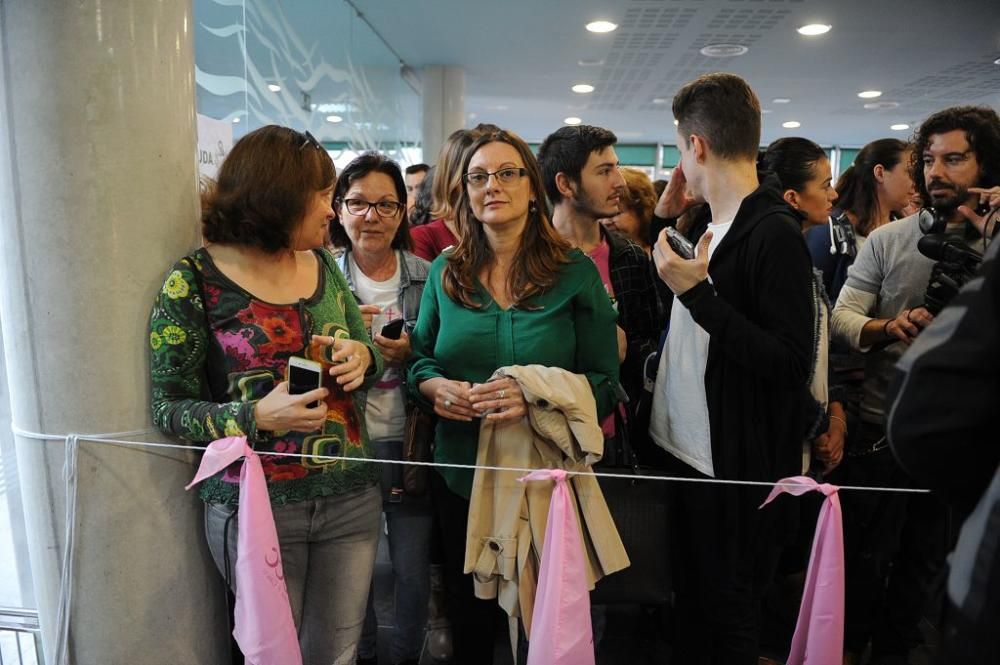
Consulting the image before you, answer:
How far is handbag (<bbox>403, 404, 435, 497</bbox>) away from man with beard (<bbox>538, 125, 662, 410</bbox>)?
722 mm

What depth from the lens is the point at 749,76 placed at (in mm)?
7039

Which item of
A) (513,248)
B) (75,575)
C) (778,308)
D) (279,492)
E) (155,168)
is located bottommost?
(75,575)

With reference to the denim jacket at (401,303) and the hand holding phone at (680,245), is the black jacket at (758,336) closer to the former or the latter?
the hand holding phone at (680,245)

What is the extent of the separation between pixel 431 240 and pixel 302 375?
1.30 metres

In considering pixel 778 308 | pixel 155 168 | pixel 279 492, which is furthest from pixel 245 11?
pixel 778 308

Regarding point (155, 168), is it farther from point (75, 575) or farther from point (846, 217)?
point (846, 217)

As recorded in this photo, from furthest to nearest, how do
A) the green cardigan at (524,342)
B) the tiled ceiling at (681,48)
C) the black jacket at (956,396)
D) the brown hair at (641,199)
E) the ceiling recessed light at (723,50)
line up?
the ceiling recessed light at (723,50) < the tiled ceiling at (681,48) < the brown hair at (641,199) < the green cardigan at (524,342) < the black jacket at (956,396)

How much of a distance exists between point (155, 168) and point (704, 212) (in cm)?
151

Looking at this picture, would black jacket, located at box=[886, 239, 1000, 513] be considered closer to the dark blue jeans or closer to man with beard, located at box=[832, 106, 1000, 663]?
man with beard, located at box=[832, 106, 1000, 663]

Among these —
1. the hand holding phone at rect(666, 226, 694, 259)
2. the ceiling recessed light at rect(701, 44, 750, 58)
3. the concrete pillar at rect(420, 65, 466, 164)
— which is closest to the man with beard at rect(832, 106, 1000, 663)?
the hand holding phone at rect(666, 226, 694, 259)

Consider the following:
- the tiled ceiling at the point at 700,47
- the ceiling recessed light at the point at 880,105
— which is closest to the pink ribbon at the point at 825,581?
the tiled ceiling at the point at 700,47

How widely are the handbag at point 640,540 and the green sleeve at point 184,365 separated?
94 cm

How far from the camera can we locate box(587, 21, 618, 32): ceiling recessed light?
17.6 ft

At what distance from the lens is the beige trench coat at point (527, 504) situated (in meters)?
1.71
